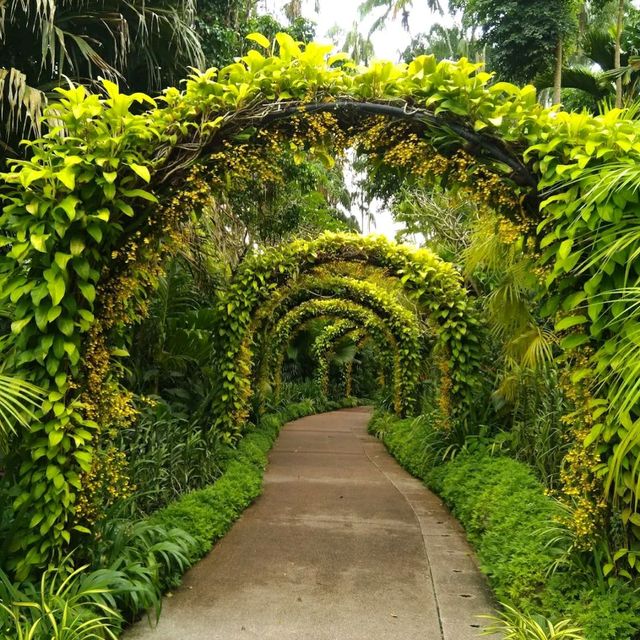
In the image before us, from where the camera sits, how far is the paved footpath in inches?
132

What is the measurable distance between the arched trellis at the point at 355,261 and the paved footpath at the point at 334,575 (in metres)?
1.35

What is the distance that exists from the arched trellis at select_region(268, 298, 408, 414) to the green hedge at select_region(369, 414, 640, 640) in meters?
4.75

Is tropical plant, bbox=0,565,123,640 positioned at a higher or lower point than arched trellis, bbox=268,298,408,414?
lower

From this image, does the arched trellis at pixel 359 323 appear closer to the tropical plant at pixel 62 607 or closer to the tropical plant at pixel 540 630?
the tropical plant at pixel 540 630

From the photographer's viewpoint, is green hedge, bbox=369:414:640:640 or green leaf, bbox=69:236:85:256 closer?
green hedge, bbox=369:414:640:640

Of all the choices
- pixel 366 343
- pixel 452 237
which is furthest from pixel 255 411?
pixel 366 343

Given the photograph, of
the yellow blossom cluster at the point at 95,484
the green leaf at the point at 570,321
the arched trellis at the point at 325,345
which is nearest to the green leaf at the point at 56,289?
the yellow blossom cluster at the point at 95,484

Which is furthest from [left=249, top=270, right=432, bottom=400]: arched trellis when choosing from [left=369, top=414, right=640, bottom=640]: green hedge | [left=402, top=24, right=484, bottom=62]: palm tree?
[left=402, top=24, right=484, bottom=62]: palm tree

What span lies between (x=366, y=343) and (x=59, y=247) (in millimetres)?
19935

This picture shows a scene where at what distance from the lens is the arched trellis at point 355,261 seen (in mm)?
7328

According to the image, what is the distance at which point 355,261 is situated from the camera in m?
8.58

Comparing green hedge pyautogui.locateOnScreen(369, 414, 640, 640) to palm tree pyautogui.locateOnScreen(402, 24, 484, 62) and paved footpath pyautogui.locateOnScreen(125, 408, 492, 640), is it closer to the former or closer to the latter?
paved footpath pyautogui.locateOnScreen(125, 408, 492, 640)

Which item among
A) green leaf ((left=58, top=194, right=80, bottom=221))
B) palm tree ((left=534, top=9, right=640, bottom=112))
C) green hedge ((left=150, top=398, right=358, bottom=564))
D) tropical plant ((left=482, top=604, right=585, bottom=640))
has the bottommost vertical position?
green hedge ((left=150, top=398, right=358, bottom=564))

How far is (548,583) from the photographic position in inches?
133
